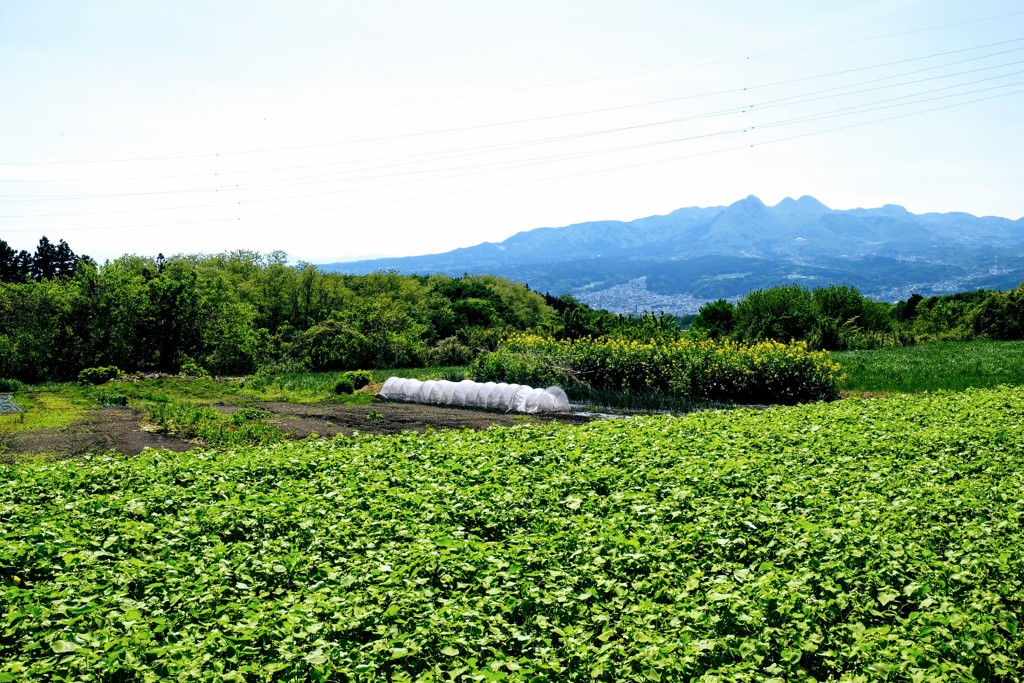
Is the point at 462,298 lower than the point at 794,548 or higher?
higher

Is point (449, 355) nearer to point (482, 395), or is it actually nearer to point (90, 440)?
point (482, 395)

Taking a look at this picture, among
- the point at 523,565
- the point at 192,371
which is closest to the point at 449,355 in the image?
the point at 192,371

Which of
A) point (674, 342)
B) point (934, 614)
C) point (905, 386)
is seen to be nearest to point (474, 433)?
point (934, 614)

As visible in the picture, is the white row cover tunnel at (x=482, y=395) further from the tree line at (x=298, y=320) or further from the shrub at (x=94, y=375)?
the shrub at (x=94, y=375)

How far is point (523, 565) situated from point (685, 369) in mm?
15984

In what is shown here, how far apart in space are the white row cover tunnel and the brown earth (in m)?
0.60

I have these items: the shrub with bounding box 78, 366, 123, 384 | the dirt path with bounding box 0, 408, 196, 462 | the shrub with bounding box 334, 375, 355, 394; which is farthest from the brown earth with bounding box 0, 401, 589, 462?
the shrub with bounding box 78, 366, 123, 384

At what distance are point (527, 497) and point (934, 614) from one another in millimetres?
3981

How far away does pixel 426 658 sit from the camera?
180 inches

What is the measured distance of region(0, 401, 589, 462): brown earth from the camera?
13734mm

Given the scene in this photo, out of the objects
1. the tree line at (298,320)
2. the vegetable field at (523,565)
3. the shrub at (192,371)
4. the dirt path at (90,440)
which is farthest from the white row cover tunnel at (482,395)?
the vegetable field at (523,565)

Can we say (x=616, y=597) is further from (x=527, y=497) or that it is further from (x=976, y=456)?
(x=976, y=456)

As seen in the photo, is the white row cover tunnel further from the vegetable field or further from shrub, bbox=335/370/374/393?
the vegetable field

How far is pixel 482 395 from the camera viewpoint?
834 inches
